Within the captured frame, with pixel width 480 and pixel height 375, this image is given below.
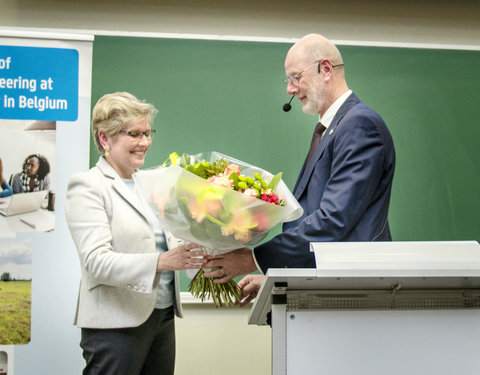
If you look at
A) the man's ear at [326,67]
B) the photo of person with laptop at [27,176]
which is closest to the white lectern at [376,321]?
the man's ear at [326,67]

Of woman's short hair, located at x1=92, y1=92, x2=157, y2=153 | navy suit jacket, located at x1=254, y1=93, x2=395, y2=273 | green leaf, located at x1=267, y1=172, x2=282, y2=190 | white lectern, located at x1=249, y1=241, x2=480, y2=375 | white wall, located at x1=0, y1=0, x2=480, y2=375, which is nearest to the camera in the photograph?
white lectern, located at x1=249, y1=241, x2=480, y2=375

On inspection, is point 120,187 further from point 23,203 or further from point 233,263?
point 23,203

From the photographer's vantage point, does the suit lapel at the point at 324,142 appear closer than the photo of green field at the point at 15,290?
Yes

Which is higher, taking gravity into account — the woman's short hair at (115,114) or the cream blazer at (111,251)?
the woman's short hair at (115,114)

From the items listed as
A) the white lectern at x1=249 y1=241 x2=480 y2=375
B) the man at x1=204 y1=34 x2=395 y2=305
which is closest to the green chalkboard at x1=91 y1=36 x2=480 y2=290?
the man at x1=204 y1=34 x2=395 y2=305

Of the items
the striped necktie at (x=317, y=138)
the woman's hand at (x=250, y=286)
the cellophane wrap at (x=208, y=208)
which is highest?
the striped necktie at (x=317, y=138)

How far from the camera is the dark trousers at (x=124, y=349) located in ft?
6.72

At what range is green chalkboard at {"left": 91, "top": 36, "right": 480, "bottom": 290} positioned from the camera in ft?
11.6

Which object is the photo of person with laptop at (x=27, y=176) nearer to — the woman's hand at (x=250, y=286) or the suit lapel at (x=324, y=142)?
the woman's hand at (x=250, y=286)

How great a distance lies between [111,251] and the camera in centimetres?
206

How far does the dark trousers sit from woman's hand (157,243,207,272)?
330 mm

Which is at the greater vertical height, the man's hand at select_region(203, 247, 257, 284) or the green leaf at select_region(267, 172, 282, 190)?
the green leaf at select_region(267, 172, 282, 190)

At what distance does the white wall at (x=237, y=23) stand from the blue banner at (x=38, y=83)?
46cm

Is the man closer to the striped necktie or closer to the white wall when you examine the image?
the striped necktie
